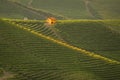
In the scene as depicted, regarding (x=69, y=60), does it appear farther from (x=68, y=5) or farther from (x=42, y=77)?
(x=68, y=5)

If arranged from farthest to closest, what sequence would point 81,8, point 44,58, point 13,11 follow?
point 81,8, point 13,11, point 44,58

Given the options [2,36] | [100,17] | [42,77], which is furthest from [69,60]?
[100,17]

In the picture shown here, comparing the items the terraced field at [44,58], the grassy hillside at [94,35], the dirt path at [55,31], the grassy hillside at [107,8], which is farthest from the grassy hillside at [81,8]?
the terraced field at [44,58]

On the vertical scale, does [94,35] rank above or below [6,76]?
above

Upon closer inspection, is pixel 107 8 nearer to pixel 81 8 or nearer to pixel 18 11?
pixel 81 8

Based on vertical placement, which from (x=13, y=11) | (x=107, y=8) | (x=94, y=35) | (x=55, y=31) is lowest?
(x=94, y=35)

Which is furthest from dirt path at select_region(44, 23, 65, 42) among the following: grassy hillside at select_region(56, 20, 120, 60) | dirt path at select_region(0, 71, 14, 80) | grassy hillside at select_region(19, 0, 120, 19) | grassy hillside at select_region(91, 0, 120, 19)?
grassy hillside at select_region(91, 0, 120, 19)

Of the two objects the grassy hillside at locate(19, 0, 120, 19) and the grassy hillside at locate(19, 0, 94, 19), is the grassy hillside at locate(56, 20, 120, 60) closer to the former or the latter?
the grassy hillside at locate(19, 0, 94, 19)

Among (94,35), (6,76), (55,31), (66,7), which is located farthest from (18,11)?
(6,76)

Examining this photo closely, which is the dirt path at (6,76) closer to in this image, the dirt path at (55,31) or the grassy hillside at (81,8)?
the dirt path at (55,31)

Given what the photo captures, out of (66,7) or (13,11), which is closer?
(13,11)
